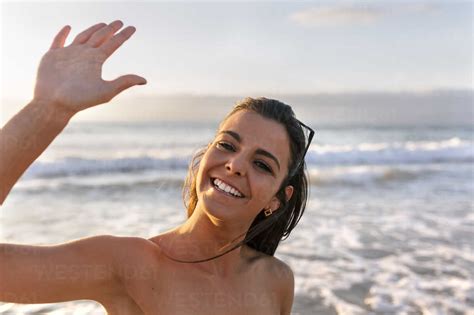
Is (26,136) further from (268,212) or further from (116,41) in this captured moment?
(268,212)

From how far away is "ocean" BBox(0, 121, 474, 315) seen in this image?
595 cm

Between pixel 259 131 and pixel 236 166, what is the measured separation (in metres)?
0.25

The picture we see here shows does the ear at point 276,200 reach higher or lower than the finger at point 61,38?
lower

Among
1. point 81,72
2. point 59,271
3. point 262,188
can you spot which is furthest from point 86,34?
point 262,188

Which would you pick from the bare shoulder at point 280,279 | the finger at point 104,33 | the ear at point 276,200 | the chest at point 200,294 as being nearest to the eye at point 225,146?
the ear at point 276,200

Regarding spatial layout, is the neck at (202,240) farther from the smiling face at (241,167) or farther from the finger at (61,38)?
the finger at (61,38)

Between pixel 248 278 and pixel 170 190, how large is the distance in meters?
9.62

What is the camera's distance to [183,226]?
2.84m

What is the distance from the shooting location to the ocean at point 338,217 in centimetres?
595

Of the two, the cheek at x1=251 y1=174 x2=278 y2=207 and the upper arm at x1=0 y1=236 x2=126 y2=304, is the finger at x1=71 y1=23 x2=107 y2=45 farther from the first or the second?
the cheek at x1=251 y1=174 x2=278 y2=207

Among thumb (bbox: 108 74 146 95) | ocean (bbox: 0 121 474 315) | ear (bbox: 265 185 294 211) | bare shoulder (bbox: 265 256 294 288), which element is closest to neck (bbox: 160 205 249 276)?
ear (bbox: 265 185 294 211)

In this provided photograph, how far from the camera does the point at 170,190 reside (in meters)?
12.5

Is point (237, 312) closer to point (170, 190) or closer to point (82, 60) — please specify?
point (82, 60)

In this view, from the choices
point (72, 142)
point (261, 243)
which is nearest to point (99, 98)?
point (261, 243)
